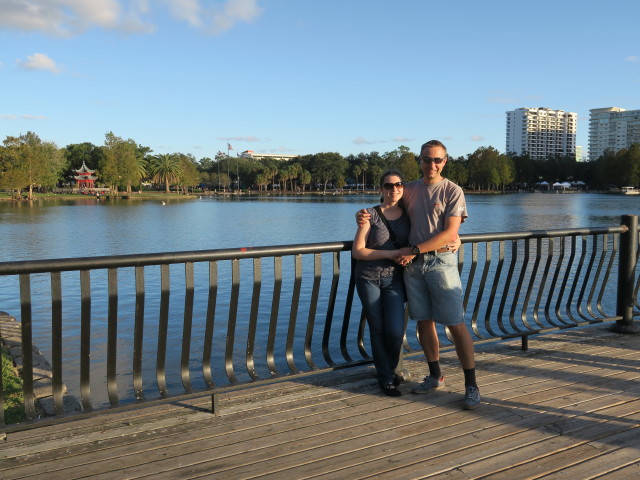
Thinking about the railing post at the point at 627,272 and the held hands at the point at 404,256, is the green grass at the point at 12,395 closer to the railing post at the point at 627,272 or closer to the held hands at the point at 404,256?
the held hands at the point at 404,256

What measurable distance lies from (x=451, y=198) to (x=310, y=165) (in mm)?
170755

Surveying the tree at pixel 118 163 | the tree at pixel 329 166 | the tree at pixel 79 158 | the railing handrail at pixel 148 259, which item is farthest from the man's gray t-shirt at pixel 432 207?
the tree at pixel 329 166

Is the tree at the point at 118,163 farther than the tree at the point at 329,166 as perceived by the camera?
No

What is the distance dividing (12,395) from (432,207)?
18.9 ft

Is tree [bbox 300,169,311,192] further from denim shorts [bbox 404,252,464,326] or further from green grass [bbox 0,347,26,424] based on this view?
denim shorts [bbox 404,252,464,326]

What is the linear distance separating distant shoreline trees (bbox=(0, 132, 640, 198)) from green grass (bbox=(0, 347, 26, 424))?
8759 centimetres

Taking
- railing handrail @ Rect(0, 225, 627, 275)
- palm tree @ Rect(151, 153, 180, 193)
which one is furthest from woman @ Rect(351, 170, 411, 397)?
palm tree @ Rect(151, 153, 180, 193)

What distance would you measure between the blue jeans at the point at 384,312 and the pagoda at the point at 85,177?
12131cm

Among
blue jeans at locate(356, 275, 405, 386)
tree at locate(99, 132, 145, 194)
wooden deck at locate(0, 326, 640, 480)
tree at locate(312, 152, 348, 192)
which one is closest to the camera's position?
wooden deck at locate(0, 326, 640, 480)

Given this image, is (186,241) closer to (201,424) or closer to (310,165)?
(201,424)

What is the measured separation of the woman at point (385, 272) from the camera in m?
3.89

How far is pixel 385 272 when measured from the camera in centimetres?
398

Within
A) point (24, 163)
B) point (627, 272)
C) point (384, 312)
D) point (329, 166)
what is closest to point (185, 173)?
point (329, 166)

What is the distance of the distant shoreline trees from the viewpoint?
92.8 meters
